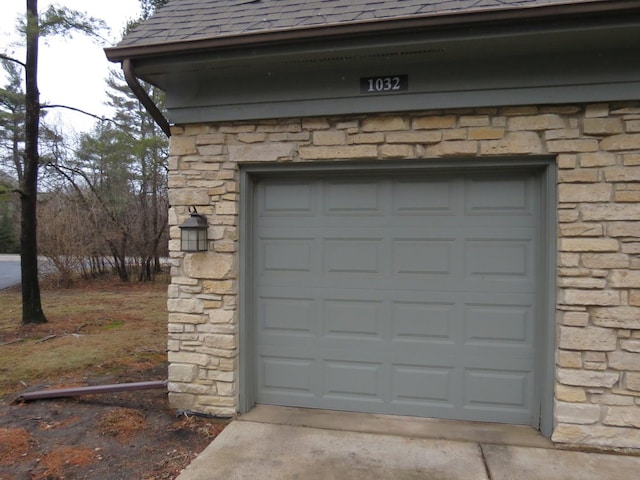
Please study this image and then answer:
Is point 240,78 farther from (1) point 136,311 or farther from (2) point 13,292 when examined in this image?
(2) point 13,292

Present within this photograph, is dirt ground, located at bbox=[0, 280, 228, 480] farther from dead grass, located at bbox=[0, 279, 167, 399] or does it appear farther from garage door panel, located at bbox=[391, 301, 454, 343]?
garage door panel, located at bbox=[391, 301, 454, 343]

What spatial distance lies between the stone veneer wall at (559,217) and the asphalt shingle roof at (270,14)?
2.34 feet

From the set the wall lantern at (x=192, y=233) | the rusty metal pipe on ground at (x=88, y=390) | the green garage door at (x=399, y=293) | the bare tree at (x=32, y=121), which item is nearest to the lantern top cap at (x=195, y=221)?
the wall lantern at (x=192, y=233)

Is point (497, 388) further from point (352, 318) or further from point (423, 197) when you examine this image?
point (423, 197)

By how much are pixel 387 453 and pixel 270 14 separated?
3488mm

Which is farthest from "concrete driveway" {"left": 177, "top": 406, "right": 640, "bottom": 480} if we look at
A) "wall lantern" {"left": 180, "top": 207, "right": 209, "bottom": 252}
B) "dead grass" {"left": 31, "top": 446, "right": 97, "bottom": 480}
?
"wall lantern" {"left": 180, "top": 207, "right": 209, "bottom": 252}

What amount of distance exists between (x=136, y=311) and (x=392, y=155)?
23.9ft

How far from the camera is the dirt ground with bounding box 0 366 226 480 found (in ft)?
9.70

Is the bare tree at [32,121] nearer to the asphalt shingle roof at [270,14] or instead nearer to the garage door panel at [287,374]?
the asphalt shingle roof at [270,14]

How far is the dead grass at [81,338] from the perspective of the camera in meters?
5.06

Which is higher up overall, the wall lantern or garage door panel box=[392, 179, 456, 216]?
garage door panel box=[392, 179, 456, 216]

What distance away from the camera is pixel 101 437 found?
3395 mm

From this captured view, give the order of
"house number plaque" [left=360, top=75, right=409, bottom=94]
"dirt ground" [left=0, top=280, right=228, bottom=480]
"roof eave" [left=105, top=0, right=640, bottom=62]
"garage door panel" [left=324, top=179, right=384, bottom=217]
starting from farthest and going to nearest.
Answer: "garage door panel" [left=324, top=179, right=384, bottom=217]
"house number plaque" [left=360, top=75, right=409, bottom=94]
"dirt ground" [left=0, top=280, right=228, bottom=480]
"roof eave" [left=105, top=0, right=640, bottom=62]

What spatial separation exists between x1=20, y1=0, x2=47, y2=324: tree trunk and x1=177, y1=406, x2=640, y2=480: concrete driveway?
5.83 metres
